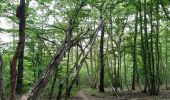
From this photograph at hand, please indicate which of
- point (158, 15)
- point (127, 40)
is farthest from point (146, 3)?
point (127, 40)

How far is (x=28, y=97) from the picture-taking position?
6.35 meters

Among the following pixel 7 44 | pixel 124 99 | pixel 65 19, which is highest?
pixel 65 19

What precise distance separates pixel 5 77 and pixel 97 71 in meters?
22.6

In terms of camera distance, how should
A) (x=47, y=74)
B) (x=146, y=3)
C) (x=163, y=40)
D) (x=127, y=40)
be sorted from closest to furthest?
(x=47, y=74)
(x=146, y=3)
(x=127, y=40)
(x=163, y=40)

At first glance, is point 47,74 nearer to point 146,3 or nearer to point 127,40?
point 146,3

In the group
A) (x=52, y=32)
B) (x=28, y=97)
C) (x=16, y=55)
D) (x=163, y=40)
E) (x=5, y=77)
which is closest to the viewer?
(x=16, y=55)

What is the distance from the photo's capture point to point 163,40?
4016cm

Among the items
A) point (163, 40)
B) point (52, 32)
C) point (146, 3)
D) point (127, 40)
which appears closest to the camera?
point (52, 32)

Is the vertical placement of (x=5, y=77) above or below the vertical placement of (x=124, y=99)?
above

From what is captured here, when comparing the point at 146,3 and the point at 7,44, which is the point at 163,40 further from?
the point at 7,44

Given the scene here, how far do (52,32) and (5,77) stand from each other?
16.2ft

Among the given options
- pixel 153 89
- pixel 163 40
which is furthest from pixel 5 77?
pixel 163 40

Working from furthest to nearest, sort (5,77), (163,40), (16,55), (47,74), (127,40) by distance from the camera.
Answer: (163,40), (127,40), (5,77), (47,74), (16,55)

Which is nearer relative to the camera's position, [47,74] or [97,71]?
[47,74]
